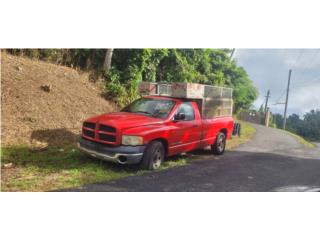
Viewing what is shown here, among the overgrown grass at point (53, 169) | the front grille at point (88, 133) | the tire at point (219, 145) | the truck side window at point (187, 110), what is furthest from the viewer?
the tire at point (219, 145)

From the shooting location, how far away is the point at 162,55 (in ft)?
39.6

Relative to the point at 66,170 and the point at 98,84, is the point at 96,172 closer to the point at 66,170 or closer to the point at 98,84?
the point at 66,170

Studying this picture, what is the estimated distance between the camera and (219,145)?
8078 millimetres

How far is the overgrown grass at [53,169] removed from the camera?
452cm

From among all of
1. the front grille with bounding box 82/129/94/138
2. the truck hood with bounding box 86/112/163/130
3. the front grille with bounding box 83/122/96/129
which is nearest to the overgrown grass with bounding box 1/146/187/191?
the front grille with bounding box 82/129/94/138

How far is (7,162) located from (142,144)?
2.63 metres

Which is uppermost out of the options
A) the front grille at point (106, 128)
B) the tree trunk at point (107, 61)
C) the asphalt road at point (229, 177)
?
the tree trunk at point (107, 61)

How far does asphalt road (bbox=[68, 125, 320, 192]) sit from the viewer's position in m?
4.95

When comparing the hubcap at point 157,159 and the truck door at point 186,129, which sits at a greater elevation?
the truck door at point 186,129

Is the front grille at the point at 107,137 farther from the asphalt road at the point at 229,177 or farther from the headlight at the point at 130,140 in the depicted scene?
the asphalt road at the point at 229,177

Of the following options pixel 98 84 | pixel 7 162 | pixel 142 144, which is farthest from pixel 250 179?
pixel 98 84

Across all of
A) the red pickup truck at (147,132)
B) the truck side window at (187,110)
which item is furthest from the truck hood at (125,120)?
the truck side window at (187,110)

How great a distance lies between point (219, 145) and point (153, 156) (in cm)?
314

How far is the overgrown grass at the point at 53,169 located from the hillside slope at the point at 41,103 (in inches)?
23.4
